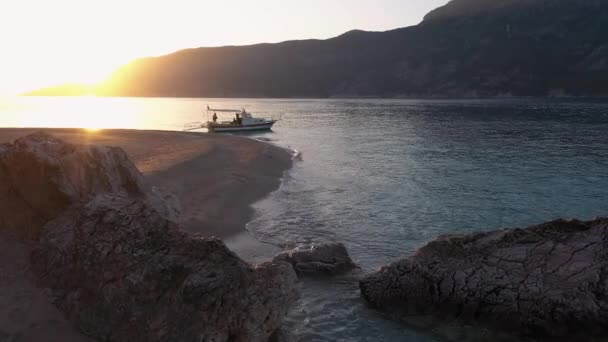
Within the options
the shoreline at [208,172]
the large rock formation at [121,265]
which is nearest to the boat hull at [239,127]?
the shoreline at [208,172]

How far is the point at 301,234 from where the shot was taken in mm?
18781

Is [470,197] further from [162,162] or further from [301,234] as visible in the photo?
[162,162]

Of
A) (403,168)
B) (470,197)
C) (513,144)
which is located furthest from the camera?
(513,144)

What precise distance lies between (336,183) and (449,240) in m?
17.0

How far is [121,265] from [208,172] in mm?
19180

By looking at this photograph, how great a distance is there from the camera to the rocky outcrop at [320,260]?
14203mm

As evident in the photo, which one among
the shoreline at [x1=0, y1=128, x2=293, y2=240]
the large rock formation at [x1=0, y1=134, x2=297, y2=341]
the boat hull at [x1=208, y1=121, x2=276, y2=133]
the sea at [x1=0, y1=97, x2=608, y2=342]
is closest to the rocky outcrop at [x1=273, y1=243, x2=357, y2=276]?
the sea at [x1=0, y1=97, x2=608, y2=342]

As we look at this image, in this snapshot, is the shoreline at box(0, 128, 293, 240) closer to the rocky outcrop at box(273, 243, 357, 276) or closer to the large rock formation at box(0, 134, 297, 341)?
the rocky outcrop at box(273, 243, 357, 276)

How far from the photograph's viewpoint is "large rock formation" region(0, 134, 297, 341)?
8602mm

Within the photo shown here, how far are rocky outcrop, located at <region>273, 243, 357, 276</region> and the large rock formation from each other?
4.11m

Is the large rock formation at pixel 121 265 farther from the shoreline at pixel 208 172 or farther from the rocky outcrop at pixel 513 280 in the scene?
the shoreline at pixel 208 172

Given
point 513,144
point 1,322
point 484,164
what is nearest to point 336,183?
point 484,164

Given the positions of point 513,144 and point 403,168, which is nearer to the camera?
point 403,168

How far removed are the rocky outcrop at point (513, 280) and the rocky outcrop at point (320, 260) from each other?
166 cm
